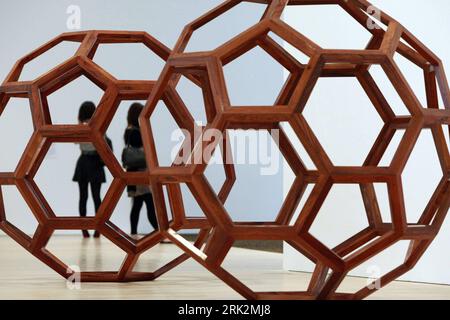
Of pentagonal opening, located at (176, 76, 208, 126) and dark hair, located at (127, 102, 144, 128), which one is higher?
pentagonal opening, located at (176, 76, 208, 126)

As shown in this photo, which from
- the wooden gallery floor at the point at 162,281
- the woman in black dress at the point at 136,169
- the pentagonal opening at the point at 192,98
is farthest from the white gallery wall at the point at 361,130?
the pentagonal opening at the point at 192,98

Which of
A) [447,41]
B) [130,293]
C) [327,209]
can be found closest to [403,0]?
[447,41]

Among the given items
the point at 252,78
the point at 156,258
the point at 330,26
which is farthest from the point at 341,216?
the point at 252,78

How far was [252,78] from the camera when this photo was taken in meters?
8.11

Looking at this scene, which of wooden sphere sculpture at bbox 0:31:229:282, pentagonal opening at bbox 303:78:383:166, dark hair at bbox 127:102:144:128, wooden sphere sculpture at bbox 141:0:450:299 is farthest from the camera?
dark hair at bbox 127:102:144:128

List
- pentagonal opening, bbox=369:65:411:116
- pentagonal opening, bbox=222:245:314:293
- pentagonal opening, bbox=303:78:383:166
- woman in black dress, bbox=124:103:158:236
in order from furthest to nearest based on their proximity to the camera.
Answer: woman in black dress, bbox=124:103:158:236, pentagonal opening, bbox=303:78:383:166, pentagonal opening, bbox=369:65:411:116, pentagonal opening, bbox=222:245:314:293

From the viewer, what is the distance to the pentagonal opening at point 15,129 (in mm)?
8453

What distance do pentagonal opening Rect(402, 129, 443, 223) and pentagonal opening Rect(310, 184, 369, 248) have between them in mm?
293

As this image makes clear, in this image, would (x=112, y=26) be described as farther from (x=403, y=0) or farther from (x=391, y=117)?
(x=391, y=117)

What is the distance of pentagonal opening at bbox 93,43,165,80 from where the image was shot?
8.67 metres

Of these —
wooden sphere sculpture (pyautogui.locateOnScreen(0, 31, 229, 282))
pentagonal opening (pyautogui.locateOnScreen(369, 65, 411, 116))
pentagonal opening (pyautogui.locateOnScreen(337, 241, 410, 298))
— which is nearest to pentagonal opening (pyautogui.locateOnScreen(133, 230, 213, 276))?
wooden sphere sculpture (pyautogui.locateOnScreen(0, 31, 229, 282))

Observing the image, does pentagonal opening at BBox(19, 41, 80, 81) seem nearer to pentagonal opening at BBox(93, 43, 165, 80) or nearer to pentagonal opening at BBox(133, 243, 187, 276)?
pentagonal opening at BBox(93, 43, 165, 80)

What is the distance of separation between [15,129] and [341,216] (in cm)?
512

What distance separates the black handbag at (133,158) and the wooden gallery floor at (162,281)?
0.88 m
